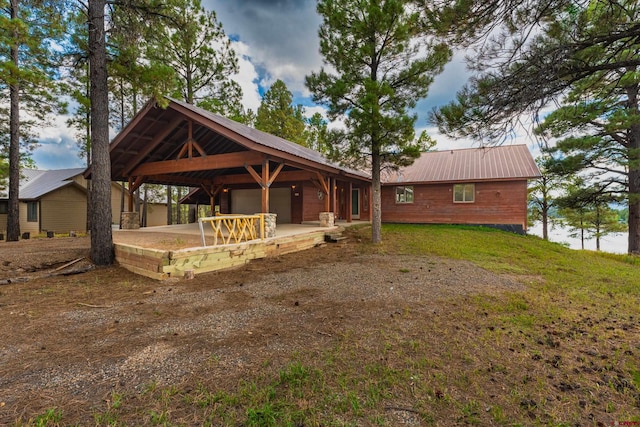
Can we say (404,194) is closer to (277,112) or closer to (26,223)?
(277,112)

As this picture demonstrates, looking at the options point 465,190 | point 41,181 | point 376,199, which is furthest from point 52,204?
point 465,190

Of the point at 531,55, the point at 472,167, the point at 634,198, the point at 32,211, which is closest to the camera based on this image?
the point at 531,55

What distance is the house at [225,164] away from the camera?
812 centimetres

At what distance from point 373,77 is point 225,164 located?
18.6 ft

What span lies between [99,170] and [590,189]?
17.4m

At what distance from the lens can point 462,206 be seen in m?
14.8

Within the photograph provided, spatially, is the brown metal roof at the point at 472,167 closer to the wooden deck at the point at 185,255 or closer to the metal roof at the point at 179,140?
the metal roof at the point at 179,140

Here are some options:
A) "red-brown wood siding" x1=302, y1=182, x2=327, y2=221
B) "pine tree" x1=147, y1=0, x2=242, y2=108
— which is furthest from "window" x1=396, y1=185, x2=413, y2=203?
"pine tree" x1=147, y1=0, x2=242, y2=108

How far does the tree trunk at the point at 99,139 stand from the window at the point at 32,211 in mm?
16799

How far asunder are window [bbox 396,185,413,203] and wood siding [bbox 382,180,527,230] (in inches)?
8.3

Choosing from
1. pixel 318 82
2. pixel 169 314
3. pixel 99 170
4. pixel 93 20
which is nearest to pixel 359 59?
pixel 318 82

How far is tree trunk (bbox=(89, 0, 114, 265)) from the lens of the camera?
6.55 metres

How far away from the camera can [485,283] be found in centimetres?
509

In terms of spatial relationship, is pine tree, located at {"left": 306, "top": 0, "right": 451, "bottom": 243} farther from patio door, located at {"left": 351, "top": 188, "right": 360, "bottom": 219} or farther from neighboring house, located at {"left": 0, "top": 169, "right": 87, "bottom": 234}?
neighboring house, located at {"left": 0, "top": 169, "right": 87, "bottom": 234}
